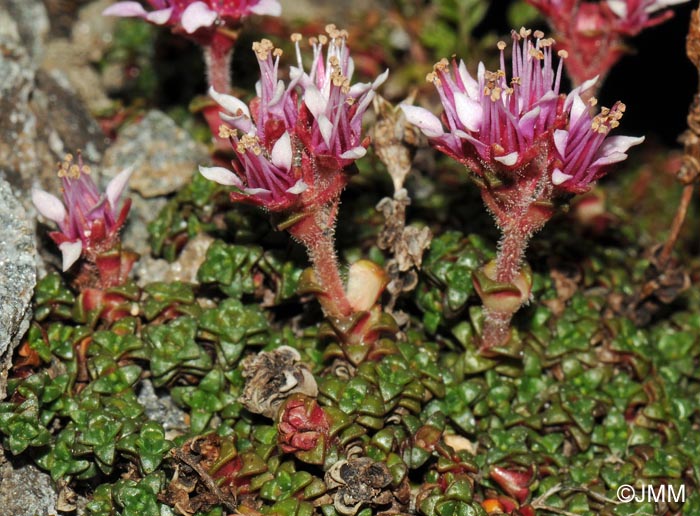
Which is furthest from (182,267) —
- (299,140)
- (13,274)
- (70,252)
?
(299,140)

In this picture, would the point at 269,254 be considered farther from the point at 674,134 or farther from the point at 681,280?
the point at 674,134

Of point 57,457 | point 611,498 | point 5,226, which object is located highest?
point 5,226

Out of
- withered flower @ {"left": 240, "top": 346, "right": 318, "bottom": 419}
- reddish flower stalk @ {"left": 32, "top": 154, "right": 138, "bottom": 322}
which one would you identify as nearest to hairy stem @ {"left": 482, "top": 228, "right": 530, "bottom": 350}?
withered flower @ {"left": 240, "top": 346, "right": 318, "bottom": 419}

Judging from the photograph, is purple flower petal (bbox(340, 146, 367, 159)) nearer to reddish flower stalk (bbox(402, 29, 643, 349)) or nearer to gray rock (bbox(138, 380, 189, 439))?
reddish flower stalk (bbox(402, 29, 643, 349))

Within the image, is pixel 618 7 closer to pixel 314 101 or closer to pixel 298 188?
pixel 314 101

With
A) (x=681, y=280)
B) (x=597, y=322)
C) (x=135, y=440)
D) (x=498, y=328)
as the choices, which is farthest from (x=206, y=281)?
(x=681, y=280)

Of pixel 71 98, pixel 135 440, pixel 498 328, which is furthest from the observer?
pixel 71 98

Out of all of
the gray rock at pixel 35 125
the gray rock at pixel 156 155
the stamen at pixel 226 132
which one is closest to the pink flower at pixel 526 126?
the stamen at pixel 226 132
